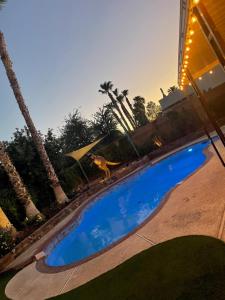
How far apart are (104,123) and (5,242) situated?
3171 centimetres

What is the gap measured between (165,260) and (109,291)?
1.15 meters

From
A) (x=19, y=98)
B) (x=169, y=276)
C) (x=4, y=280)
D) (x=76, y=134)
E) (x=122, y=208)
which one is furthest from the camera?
(x=76, y=134)

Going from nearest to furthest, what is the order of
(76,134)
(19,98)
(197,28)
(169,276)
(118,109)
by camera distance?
(169,276) → (197,28) → (19,98) → (76,134) → (118,109)

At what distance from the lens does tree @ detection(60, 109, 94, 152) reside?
133ft

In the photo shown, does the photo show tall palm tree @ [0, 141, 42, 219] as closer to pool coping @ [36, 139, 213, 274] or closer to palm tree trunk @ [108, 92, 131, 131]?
pool coping @ [36, 139, 213, 274]

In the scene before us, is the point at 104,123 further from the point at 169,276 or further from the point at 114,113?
the point at 169,276

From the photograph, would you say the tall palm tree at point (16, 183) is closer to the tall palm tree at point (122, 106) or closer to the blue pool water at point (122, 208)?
the blue pool water at point (122, 208)

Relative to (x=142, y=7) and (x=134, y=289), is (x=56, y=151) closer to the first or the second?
(x=142, y=7)

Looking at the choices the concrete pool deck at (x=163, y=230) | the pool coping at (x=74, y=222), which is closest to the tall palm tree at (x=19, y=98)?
the pool coping at (x=74, y=222)

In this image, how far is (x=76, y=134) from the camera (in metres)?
40.9

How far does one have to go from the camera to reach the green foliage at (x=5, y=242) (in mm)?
11188

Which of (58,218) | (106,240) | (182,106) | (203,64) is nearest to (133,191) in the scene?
(58,218)

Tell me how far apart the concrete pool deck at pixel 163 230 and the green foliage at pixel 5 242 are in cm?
359

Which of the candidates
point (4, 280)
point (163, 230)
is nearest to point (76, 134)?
point (4, 280)
